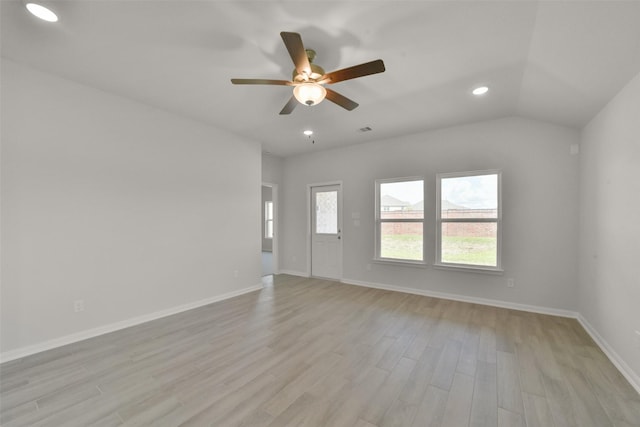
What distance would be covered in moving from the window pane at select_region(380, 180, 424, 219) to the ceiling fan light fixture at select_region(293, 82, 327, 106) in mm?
2885

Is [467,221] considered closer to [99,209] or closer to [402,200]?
[402,200]

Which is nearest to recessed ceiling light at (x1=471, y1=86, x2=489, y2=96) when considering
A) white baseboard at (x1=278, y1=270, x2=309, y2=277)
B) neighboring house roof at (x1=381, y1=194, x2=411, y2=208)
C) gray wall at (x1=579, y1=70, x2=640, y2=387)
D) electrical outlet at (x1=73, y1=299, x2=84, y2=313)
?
gray wall at (x1=579, y1=70, x2=640, y2=387)

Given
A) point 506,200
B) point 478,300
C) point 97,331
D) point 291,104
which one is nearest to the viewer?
point 291,104

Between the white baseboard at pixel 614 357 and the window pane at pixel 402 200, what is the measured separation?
2.43m

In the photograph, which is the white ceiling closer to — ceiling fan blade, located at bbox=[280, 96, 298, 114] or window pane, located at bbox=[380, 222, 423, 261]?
ceiling fan blade, located at bbox=[280, 96, 298, 114]

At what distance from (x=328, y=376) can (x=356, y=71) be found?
2536 mm

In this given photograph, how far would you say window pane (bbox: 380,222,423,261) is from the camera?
460 centimetres

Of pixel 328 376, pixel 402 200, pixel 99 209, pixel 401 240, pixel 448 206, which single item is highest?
pixel 402 200

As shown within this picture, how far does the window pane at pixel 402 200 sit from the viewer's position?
4.60 metres

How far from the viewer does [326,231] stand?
5.75m

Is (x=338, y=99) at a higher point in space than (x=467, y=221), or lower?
higher

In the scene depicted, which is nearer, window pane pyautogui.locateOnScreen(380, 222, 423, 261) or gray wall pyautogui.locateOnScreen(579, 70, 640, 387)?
gray wall pyautogui.locateOnScreen(579, 70, 640, 387)

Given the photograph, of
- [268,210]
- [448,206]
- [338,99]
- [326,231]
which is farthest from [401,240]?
[268,210]

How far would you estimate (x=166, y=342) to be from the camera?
2.82m
